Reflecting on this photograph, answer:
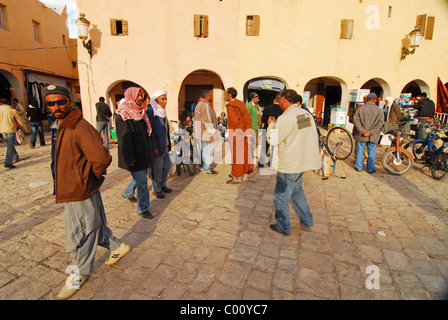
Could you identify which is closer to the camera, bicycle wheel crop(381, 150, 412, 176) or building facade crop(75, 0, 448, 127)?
bicycle wheel crop(381, 150, 412, 176)

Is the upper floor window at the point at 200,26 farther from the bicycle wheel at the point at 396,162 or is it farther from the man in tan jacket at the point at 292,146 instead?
the man in tan jacket at the point at 292,146

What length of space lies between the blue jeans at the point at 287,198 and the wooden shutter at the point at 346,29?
1105 centimetres

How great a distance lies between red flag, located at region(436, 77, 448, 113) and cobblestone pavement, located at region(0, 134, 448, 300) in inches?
376

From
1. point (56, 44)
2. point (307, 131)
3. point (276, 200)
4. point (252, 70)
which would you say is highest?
point (56, 44)

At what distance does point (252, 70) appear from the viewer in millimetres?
11938

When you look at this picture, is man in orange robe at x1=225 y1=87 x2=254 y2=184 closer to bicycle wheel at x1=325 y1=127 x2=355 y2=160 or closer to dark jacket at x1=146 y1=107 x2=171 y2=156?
dark jacket at x1=146 y1=107 x2=171 y2=156

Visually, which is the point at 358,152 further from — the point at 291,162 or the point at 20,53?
the point at 20,53

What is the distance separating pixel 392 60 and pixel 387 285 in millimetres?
12777

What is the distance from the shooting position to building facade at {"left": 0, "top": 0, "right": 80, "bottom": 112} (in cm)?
1323

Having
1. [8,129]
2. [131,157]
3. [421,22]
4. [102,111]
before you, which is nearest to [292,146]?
[131,157]

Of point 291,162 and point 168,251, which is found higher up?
point 291,162

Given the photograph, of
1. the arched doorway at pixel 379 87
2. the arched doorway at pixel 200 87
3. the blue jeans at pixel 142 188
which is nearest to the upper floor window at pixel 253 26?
the arched doorway at pixel 200 87

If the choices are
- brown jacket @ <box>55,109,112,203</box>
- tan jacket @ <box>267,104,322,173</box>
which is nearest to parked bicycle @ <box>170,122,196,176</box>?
tan jacket @ <box>267,104,322,173</box>

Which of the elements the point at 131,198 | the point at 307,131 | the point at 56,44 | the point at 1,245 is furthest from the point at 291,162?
the point at 56,44
